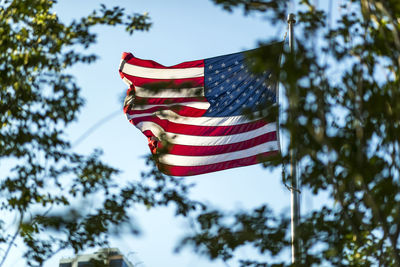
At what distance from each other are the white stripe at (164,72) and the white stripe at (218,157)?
1.58 metres

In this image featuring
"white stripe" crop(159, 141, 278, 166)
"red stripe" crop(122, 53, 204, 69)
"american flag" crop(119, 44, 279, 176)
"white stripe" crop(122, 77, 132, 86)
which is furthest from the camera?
"red stripe" crop(122, 53, 204, 69)

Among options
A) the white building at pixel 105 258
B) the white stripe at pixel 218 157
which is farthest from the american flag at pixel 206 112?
the white building at pixel 105 258

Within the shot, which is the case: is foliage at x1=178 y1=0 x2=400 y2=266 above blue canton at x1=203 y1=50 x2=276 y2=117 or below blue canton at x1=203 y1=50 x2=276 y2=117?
below

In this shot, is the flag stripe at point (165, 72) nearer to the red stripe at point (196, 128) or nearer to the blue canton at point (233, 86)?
the blue canton at point (233, 86)

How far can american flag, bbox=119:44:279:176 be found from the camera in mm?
10086

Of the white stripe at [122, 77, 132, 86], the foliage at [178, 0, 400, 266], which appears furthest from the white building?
the white stripe at [122, 77, 132, 86]


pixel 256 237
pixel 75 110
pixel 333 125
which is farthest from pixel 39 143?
pixel 333 125

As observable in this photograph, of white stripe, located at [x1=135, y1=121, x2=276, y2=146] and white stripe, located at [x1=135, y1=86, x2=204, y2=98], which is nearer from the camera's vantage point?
white stripe, located at [x1=135, y1=86, x2=204, y2=98]

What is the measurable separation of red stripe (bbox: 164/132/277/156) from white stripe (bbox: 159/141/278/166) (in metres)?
0.05

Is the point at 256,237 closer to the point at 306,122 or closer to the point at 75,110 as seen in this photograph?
the point at 306,122

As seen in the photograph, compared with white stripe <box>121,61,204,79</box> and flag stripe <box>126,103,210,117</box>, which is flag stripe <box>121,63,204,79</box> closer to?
white stripe <box>121,61,204,79</box>

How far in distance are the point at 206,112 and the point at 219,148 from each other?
74 centimetres

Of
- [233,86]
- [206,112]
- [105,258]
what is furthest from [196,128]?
[105,258]

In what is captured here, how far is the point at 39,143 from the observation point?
7.58m
